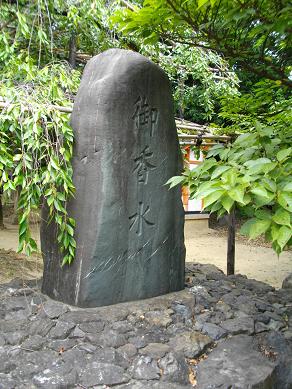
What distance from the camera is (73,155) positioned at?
12.0 ft

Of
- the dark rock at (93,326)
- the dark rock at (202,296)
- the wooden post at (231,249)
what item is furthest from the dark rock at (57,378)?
the wooden post at (231,249)

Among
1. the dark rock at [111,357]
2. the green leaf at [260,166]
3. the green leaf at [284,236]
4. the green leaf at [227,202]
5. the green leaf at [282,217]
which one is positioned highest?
the green leaf at [260,166]

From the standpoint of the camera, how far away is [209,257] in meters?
9.58

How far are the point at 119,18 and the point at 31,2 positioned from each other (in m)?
2.48

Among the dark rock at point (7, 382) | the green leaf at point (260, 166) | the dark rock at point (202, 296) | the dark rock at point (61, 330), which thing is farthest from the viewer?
the dark rock at point (202, 296)

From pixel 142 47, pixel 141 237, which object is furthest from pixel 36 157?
pixel 142 47

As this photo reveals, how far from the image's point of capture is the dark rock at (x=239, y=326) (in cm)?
354

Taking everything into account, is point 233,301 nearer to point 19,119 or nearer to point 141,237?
point 141,237

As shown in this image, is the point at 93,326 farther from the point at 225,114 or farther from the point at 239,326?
the point at 225,114

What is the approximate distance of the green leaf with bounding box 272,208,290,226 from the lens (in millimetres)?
1714

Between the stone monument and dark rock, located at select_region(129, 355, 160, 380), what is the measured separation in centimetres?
72

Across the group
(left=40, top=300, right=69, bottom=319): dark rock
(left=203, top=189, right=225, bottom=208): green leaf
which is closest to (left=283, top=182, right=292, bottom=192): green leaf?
(left=203, top=189, right=225, bottom=208): green leaf

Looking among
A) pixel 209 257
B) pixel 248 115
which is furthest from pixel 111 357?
pixel 209 257

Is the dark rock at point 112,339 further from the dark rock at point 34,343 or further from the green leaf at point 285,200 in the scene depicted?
the green leaf at point 285,200
